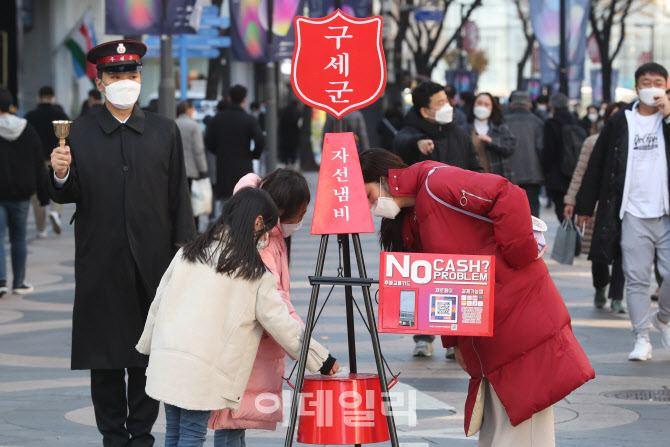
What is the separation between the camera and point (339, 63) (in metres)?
5.66

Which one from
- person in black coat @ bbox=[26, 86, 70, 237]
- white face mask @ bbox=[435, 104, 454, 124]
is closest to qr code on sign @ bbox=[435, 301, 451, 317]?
white face mask @ bbox=[435, 104, 454, 124]

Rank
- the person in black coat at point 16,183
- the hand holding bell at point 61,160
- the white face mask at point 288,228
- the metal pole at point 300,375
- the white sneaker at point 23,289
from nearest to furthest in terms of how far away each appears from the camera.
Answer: the metal pole at point 300,375, the white face mask at point 288,228, the hand holding bell at point 61,160, the person in black coat at point 16,183, the white sneaker at point 23,289

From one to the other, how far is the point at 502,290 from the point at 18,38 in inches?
1024

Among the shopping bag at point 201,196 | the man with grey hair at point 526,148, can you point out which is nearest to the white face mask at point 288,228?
the man with grey hair at point 526,148

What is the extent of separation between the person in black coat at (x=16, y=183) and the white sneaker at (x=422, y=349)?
5192 mm

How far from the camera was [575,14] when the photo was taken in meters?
24.9

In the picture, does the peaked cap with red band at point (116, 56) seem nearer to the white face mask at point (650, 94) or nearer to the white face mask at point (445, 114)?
the white face mask at point (445, 114)

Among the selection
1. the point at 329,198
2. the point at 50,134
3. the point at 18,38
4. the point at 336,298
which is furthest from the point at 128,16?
the point at 18,38

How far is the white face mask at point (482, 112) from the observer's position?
37.7 feet

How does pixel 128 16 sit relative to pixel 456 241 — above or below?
above

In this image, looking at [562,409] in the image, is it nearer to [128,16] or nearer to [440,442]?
[440,442]

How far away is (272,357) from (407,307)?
70 centimetres

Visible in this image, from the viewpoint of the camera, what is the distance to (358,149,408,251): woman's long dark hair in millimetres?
5461

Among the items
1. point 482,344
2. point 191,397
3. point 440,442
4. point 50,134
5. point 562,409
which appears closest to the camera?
point 191,397
